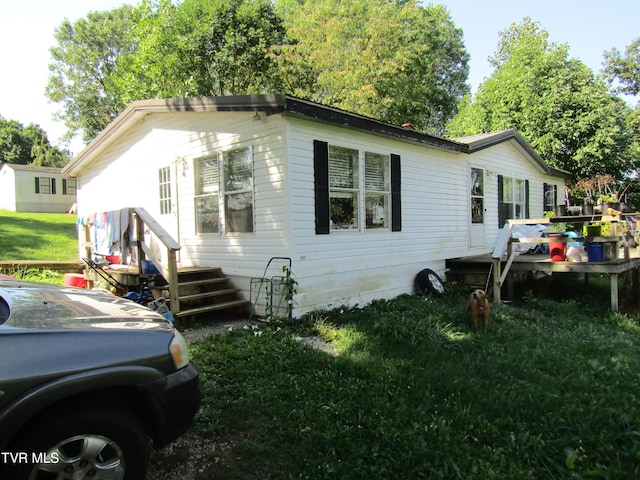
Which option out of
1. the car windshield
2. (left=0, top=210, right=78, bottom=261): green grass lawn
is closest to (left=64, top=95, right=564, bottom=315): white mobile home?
(left=0, top=210, right=78, bottom=261): green grass lawn

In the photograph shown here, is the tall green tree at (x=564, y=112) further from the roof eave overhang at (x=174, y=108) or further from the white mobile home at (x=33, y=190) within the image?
the white mobile home at (x=33, y=190)

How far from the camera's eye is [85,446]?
1.93 m

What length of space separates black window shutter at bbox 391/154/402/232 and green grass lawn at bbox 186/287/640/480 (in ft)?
8.22

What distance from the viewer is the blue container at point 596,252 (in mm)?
7484

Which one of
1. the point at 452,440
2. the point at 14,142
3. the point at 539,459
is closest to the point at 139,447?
the point at 452,440

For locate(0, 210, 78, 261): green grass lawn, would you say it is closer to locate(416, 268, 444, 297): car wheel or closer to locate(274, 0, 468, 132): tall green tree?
locate(416, 268, 444, 297): car wheel

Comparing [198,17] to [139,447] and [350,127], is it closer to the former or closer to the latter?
[350,127]

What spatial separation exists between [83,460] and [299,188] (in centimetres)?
468

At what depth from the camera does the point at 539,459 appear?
9.21ft

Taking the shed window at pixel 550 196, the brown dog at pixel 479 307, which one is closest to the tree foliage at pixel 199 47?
the shed window at pixel 550 196

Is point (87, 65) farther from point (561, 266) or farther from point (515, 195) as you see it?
point (561, 266)

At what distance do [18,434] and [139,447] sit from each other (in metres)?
0.53

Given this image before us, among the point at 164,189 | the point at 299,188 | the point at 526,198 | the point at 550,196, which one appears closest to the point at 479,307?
the point at 299,188

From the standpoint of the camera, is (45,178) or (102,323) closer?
(102,323)
